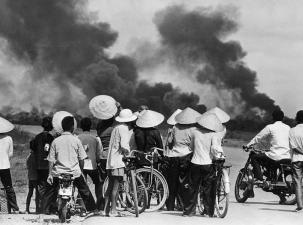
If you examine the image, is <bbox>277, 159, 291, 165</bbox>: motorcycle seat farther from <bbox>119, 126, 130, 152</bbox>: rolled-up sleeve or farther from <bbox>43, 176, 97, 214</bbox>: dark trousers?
<bbox>43, 176, 97, 214</bbox>: dark trousers

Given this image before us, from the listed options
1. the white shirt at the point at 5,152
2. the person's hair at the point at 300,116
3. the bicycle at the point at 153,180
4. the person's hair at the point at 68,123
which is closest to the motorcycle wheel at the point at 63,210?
the person's hair at the point at 68,123

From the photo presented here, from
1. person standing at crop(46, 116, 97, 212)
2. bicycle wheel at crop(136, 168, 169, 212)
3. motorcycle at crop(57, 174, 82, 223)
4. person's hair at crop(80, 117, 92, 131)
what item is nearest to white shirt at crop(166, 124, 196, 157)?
bicycle wheel at crop(136, 168, 169, 212)

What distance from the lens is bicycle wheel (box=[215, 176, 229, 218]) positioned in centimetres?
1126

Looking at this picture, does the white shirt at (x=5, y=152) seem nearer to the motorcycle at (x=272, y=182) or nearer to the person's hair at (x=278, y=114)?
the motorcycle at (x=272, y=182)

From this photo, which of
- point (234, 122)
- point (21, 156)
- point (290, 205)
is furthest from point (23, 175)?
point (234, 122)

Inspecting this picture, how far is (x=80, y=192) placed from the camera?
1127 cm

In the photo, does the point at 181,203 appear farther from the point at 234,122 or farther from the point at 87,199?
the point at 234,122

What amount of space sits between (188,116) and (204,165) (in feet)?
4.03

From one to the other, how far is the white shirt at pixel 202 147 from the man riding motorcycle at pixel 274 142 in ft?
7.93

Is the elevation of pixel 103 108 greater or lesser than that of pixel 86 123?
greater

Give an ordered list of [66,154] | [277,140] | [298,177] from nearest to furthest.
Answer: [66,154] → [298,177] → [277,140]

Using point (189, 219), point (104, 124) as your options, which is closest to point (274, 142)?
point (189, 219)

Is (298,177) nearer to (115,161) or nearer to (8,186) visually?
(115,161)

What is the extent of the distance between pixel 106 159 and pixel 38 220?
2089 millimetres
